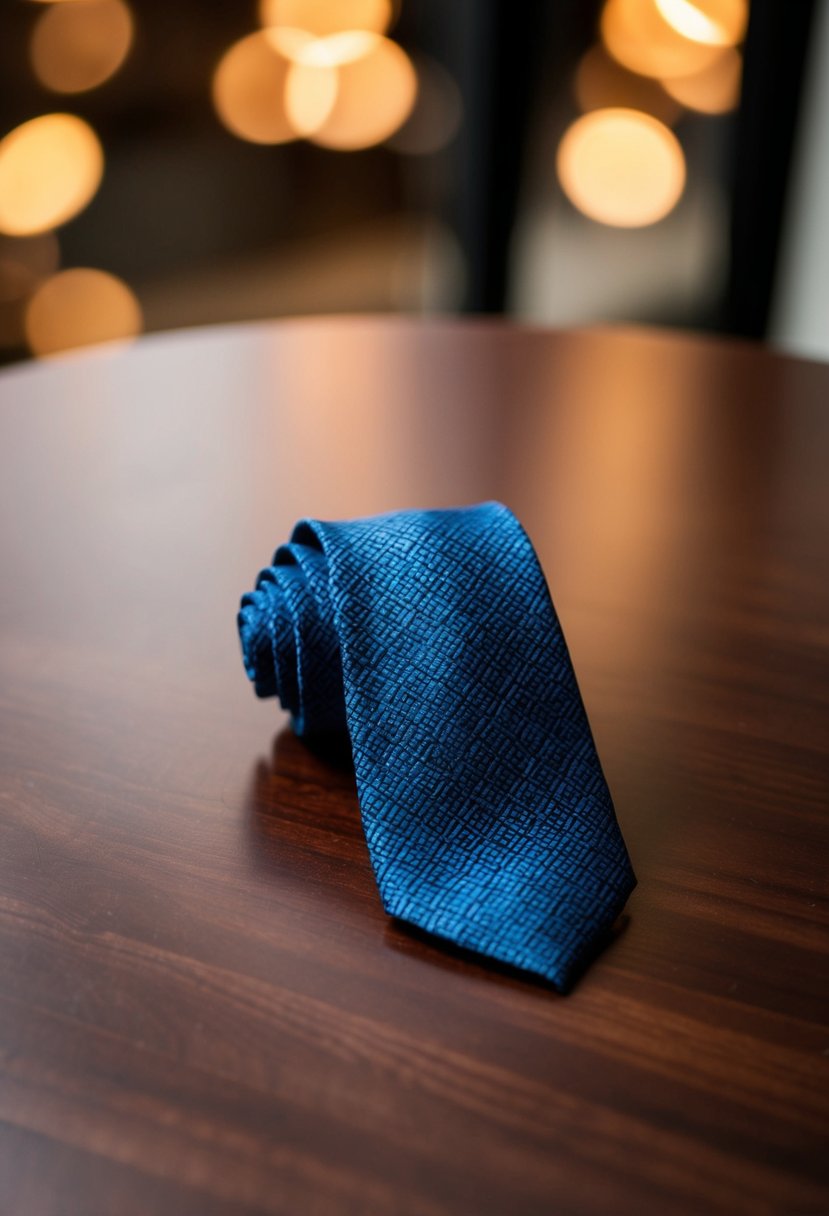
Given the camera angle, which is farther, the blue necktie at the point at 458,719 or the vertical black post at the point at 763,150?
the vertical black post at the point at 763,150

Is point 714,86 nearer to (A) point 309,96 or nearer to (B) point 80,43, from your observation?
(A) point 309,96

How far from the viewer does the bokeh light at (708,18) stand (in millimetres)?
1828

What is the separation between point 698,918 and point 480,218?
1695mm

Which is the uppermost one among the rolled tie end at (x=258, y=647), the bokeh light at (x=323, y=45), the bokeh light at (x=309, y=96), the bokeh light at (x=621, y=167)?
the bokeh light at (x=323, y=45)

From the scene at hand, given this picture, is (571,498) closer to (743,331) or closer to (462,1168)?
(462,1168)

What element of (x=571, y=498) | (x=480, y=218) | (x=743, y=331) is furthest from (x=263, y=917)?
(x=743, y=331)

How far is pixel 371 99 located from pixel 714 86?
0.54 m

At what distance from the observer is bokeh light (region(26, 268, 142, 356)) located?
1.69 metres

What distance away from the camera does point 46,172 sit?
5.18 feet

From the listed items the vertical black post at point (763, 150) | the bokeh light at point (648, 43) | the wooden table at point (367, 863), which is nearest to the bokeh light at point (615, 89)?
the bokeh light at point (648, 43)

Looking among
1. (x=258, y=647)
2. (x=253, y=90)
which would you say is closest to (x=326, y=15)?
(x=253, y=90)

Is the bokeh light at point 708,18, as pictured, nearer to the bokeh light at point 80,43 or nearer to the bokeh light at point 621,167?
the bokeh light at point 621,167

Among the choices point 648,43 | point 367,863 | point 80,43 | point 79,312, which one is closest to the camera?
point 367,863

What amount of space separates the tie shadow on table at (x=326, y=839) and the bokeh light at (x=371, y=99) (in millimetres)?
1578
